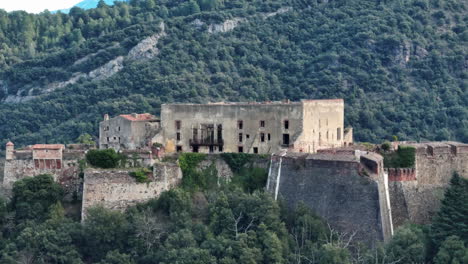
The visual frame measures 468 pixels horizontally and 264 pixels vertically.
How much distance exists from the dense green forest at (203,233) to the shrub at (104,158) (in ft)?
8.34

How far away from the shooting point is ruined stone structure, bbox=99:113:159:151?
62031 millimetres

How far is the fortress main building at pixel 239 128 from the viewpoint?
59312 millimetres

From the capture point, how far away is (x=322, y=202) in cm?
5347

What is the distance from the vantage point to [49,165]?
58875 millimetres

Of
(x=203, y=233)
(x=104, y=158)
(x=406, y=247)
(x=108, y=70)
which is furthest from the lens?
(x=108, y=70)

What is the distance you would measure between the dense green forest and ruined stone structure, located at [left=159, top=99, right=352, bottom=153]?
3.77 meters

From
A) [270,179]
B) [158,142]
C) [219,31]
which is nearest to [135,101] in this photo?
[219,31]

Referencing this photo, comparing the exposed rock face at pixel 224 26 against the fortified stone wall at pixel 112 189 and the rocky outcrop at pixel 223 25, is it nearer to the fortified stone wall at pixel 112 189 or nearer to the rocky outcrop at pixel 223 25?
the rocky outcrop at pixel 223 25

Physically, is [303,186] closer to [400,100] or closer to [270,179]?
[270,179]

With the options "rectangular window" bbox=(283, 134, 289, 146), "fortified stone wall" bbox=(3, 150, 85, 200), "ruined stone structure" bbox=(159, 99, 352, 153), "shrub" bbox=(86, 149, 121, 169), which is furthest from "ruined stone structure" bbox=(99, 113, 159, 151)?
"rectangular window" bbox=(283, 134, 289, 146)

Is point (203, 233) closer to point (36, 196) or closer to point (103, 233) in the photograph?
point (103, 233)

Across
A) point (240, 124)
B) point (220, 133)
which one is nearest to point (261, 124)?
point (240, 124)

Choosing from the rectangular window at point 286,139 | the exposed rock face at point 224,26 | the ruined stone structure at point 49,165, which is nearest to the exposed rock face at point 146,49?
the exposed rock face at point 224,26

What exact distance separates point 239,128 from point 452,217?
15015 millimetres
